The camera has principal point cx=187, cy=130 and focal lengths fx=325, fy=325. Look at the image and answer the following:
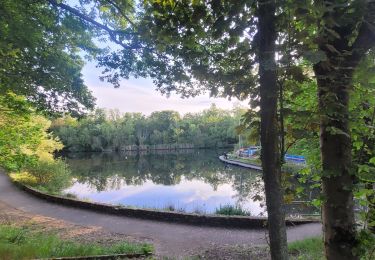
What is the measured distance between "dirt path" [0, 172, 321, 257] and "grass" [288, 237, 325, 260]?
1.19m

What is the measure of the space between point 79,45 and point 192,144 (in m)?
75.1

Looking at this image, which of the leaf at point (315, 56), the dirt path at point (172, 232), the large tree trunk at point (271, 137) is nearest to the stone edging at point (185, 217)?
the dirt path at point (172, 232)

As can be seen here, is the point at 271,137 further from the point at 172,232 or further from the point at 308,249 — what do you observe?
the point at 172,232

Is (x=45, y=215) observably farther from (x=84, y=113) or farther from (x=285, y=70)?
(x=285, y=70)

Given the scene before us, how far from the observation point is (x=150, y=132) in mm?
87500

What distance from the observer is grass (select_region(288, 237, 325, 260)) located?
5784 millimetres

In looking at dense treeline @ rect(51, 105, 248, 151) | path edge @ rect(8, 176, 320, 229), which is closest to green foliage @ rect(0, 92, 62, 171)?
path edge @ rect(8, 176, 320, 229)

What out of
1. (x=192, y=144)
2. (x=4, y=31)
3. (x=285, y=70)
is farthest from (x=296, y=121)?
(x=192, y=144)

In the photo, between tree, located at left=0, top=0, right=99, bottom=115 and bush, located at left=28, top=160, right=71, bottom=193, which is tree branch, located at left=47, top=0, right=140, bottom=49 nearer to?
tree, located at left=0, top=0, right=99, bottom=115

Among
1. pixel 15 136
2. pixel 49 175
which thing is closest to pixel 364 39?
pixel 15 136

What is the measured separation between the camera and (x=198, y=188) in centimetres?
2584

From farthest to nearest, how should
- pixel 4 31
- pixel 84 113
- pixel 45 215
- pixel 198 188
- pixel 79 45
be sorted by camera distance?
pixel 198 188 → pixel 45 215 → pixel 84 113 → pixel 79 45 → pixel 4 31

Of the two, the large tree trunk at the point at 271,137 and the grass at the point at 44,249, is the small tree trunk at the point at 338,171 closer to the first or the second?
the large tree trunk at the point at 271,137

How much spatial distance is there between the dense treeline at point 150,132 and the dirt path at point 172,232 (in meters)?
65.5
